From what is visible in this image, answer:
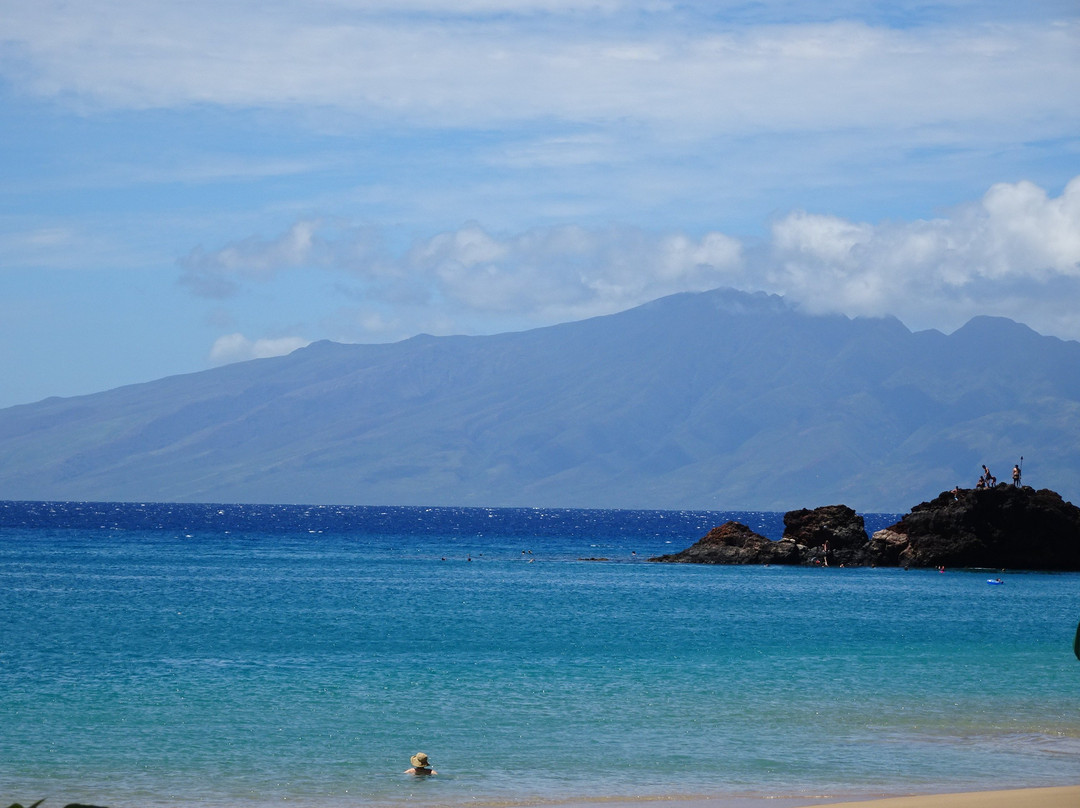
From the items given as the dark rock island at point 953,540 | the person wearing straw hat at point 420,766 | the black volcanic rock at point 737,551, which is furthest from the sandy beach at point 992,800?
the black volcanic rock at point 737,551

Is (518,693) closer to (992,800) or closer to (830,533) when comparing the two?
(992,800)

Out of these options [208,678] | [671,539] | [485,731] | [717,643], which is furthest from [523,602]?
[671,539]

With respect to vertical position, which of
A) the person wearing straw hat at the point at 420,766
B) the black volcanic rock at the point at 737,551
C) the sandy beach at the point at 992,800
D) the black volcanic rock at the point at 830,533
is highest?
the black volcanic rock at the point at 830,533

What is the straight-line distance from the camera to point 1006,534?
103938 millimetres

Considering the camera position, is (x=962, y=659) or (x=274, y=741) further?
(x=962, y=659)

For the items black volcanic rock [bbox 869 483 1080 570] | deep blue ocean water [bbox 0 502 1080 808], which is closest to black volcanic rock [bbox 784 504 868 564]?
black volcanic rock [bbox 869 483 1080 570]

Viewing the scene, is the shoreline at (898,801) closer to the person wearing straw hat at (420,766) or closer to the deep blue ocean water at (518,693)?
the deep blue ocean water at (518,693)

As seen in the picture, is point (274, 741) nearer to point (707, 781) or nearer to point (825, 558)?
point (707, 781)

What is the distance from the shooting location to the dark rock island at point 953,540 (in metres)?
104

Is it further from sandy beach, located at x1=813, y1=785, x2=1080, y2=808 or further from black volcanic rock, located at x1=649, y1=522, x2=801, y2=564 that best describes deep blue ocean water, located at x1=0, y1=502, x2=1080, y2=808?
black volcanic rock, located at x1=649, y1=522, x2=801, y2=564

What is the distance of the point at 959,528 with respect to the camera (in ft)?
346

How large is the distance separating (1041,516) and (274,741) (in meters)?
86.0

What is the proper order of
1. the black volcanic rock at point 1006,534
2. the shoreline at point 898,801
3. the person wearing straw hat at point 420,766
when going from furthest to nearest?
the black volcanic rock at point 1006,534
the person wearing straw hat at point 420,766
the shoreline at point 898,801

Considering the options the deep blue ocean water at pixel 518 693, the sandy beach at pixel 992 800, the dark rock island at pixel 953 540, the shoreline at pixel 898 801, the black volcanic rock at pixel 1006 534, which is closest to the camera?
the sandy beach at pixel 992 800
